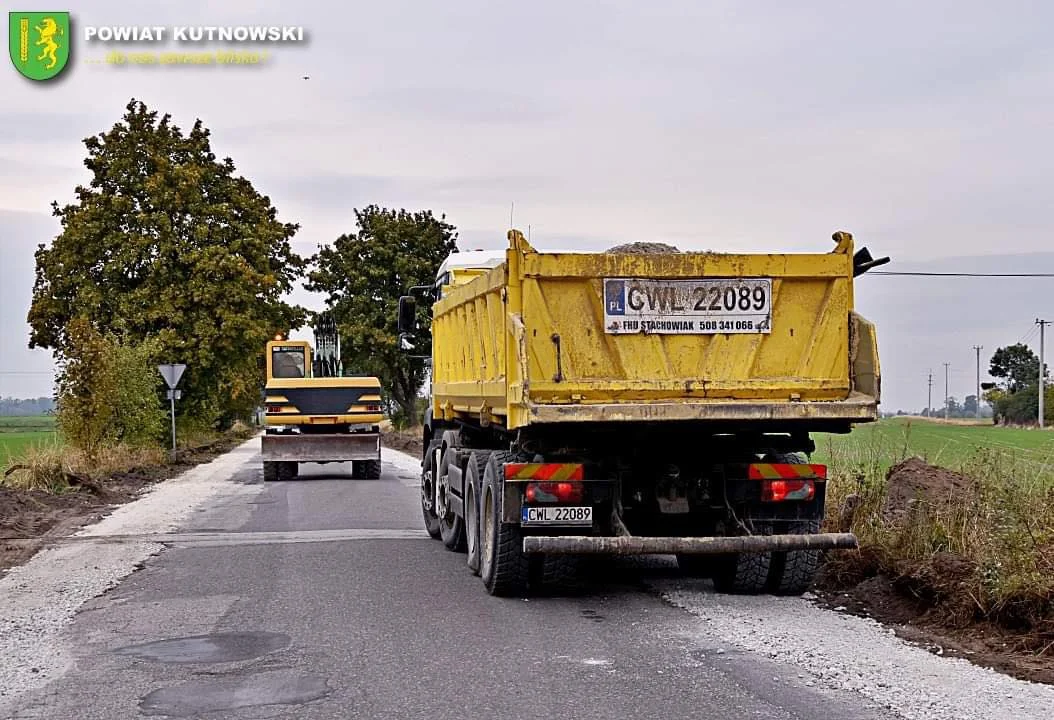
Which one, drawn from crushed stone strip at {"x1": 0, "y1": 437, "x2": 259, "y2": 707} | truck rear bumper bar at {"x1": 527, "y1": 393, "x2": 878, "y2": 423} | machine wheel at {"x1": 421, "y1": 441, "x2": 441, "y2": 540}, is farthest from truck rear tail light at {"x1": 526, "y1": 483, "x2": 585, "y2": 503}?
machine wheel at {"x1": 421, "y1": 441, "x2": 441, "y2": 540}

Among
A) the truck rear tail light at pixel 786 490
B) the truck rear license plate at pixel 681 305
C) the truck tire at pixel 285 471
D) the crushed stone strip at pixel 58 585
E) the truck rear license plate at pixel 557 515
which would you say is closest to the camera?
the crushed stone strip at pixel 58 585

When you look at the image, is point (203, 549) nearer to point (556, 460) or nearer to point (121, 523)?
point (121, 523)

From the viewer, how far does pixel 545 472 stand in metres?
9.41

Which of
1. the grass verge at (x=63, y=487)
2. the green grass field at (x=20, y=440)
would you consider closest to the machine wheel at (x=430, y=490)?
the grass verge at (x=63, y=487)

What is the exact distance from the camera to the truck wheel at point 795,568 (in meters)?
9.74

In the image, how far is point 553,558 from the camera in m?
9.77

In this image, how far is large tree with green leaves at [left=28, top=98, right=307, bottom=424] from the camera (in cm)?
3869

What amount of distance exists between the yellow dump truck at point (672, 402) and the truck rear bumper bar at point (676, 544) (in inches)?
0.5

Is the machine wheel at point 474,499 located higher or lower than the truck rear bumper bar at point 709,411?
lower

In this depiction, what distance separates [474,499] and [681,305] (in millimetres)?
2834

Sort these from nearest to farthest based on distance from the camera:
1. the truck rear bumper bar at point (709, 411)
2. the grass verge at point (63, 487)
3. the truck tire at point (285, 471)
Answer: the truck rear bumper bar at point (709, 411), the grass verge at point (63, 487), the truck tire at point (285, 471)

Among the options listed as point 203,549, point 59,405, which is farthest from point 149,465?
point 203,549

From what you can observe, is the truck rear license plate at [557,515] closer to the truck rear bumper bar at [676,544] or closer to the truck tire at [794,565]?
the truck rear bumper bar at [676,544]

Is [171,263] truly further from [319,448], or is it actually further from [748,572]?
[748,572]
